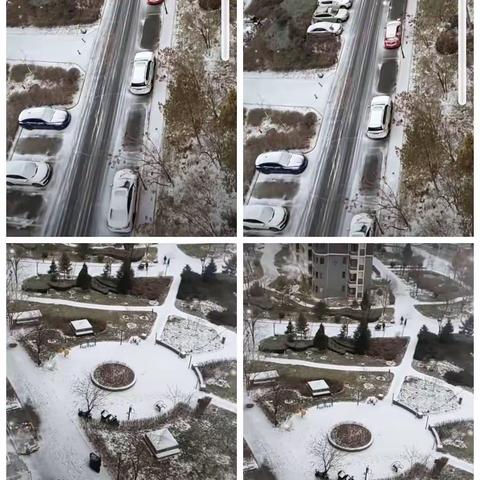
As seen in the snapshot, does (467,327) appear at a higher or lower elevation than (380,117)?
Answer: lower

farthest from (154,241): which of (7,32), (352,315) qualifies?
(7,32)

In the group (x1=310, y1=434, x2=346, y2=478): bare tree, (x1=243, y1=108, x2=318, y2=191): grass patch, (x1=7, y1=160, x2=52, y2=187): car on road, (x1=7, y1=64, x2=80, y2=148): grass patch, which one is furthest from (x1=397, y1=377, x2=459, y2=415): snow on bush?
(x1=7, y1=64, x2=80, y2=148): grass patch

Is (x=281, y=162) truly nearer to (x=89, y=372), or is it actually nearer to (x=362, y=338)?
(x=362, y=338)

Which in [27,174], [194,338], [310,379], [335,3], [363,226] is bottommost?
[310,379]

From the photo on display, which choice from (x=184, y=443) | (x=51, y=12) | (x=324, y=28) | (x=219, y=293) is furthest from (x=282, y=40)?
(x=184, y=443)

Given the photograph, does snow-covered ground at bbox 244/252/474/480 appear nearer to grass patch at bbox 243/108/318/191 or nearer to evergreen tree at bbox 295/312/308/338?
evergreen tree at bbox 295/312/308/338

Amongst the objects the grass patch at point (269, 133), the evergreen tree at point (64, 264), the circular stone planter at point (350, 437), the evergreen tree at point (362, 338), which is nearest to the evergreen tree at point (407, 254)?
the evergreen tree at point (362, 338)

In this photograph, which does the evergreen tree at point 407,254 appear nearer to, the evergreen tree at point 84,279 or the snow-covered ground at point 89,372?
the snow-covered ground at point 89,372
